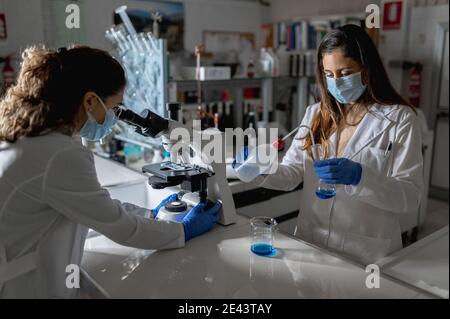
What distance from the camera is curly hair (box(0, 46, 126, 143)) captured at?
935mm

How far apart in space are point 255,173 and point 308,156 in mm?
211

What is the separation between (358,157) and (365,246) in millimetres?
294

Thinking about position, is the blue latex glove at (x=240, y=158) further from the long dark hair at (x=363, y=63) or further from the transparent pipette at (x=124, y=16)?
the transparent pipette at (x=124, y=16)

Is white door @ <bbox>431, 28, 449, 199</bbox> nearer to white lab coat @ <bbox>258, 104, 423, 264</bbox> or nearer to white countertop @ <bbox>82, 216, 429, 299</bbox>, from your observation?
white lab coat @ <bbox>258, 104, 423, 264</bbox>

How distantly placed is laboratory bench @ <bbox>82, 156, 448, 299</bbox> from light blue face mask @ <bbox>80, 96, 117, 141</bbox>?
0.35 metres

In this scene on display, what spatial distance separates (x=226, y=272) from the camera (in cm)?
104

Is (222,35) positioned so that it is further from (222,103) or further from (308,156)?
(308,156)

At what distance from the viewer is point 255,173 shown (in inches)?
56.6

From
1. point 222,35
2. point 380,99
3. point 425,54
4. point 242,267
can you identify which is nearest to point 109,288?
point 242,267

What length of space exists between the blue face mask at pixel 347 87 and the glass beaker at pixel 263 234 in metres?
0.49

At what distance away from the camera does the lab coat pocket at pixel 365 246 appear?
4.10 feet

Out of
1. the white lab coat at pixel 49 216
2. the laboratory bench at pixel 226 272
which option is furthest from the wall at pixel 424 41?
the white lab coat at pixel 49 216

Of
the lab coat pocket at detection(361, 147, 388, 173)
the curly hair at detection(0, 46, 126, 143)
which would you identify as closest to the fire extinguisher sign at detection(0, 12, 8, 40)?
the curly hair at detection(0, 46, 126, 143)

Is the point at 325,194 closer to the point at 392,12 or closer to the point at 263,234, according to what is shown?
the point at 263,234
